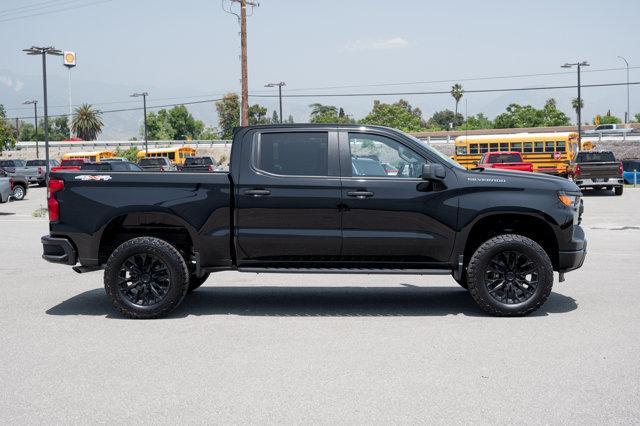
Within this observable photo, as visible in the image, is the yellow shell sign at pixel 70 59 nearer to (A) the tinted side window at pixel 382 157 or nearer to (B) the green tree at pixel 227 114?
(B) the green tree at pixel 227 114

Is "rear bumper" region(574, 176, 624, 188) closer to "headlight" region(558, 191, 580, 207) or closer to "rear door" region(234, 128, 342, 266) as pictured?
"headlight" region(558, 191, 580, 207)

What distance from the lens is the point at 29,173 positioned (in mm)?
44688

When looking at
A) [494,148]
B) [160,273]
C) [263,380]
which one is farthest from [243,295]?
[494,148]

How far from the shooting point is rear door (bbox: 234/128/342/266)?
776 cm

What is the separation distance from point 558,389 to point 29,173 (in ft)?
144

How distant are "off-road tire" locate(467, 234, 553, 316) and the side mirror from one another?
86 cm

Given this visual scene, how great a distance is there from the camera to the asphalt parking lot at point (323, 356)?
4.95m

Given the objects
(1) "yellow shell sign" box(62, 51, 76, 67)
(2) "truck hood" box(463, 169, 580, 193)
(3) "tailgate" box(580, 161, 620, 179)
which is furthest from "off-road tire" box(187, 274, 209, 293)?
(1) "yellow shell sign" box(62, 51, 76, 67)

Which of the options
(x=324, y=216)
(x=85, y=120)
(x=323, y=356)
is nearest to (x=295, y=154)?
(x=324, y=216)

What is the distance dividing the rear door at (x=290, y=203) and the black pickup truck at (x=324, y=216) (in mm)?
11

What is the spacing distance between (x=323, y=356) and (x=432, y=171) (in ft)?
7.65

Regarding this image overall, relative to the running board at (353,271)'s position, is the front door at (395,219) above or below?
above

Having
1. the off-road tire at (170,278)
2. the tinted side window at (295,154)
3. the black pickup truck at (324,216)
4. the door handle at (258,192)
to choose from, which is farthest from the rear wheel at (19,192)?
the door handle at (258,192)

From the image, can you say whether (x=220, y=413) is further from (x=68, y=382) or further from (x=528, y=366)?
(x=528, y=366)
